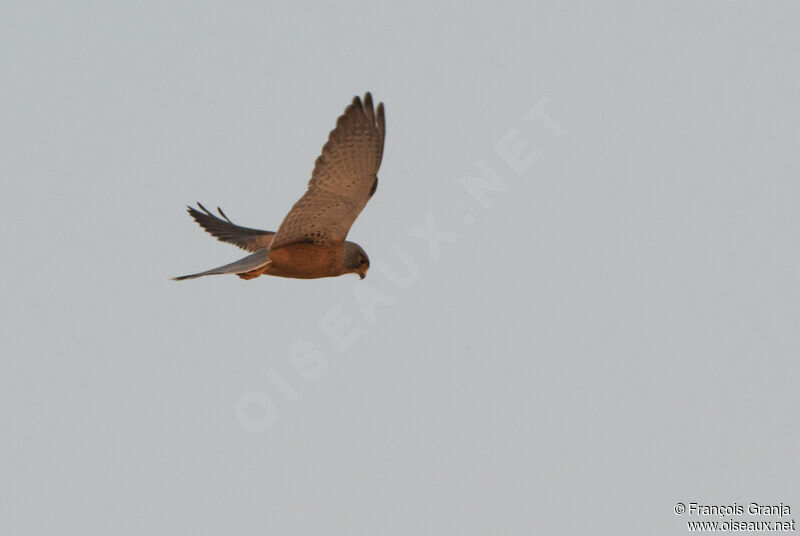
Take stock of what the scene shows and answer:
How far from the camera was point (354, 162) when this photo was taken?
11547 mm

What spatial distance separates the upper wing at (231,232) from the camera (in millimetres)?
14453

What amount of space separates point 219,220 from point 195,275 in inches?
173

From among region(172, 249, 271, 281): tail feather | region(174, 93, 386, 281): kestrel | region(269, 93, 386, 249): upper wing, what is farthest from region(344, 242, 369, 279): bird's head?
region(172, 249, 271, 281): tail feather

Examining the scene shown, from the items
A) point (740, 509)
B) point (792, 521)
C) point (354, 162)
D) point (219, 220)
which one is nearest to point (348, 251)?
point (354, 162)

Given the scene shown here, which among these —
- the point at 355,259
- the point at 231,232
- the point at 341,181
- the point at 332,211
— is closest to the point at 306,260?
the point at 355,259

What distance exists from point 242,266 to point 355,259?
4.52 ft

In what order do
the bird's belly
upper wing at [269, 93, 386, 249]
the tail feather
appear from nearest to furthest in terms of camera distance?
the tail feather → upper wing at [269, 93, 386, 249] → the bird's belly

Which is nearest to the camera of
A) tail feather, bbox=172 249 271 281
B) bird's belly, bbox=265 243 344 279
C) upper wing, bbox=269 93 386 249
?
tail feather, bbox=172 249 271 281

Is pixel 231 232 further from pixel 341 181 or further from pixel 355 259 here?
pixel 341 181

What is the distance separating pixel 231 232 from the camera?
14.9m

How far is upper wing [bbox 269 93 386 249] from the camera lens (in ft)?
37.1

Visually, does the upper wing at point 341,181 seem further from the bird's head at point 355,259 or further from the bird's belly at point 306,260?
the bird's head at point 355,259

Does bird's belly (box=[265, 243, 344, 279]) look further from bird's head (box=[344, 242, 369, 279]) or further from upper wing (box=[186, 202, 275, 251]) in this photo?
upper wing (box=[186, 202, 275, 251])

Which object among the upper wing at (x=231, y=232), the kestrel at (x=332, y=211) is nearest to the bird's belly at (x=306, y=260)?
the kestrel at (x=332, y=211)
